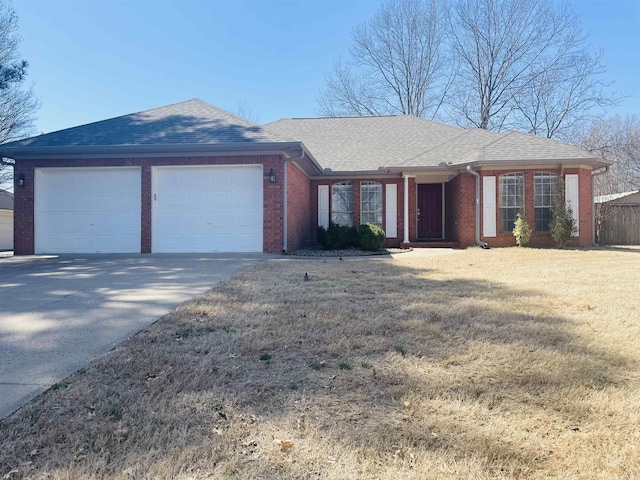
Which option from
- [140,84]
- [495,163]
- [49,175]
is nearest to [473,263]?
[495,163]

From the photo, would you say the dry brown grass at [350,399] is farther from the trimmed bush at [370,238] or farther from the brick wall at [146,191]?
the trimmed bush at [370,238]

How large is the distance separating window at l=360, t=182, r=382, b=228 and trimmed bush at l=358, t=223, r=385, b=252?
2.29 metres

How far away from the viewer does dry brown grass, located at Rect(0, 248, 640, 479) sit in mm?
1682

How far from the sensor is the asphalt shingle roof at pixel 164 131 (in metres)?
9.98

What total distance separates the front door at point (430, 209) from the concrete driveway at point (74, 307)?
8.74 meters

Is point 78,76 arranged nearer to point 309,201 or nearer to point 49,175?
point 49,175

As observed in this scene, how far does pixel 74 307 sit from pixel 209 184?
6.44 m

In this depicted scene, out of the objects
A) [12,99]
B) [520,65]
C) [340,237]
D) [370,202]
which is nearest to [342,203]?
[370,202]

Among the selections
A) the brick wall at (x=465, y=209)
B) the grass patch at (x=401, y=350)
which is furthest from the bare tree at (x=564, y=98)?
the grass patch at (x=401, y=350)

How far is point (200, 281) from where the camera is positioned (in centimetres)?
591

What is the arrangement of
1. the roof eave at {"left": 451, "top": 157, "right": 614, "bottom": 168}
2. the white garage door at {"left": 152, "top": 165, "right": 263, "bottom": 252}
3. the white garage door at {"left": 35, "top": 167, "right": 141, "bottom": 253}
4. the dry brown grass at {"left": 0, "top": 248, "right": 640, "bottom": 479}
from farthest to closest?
the roof eave at {"left": 451, "top": 157, "right": 614, "bottom": 168} < the white garage door at {"left": 35, "top": 167, "right": 141, "bottom": 253} < the white garage door at {"left": 152, "top": 165, "right": 263, "bottom": 252} < the dry brown grass at {"left": 0, "top": 248, "right": 640, "bottom": 479}

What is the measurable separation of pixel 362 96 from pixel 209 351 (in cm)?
2632

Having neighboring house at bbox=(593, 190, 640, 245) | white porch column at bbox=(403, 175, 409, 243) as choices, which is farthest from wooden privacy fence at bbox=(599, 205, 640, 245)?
white porch column at bbox=(403, 175, 409, 243)

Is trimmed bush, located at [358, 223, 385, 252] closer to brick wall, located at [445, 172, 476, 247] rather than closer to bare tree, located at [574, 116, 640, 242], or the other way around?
brick wall, located at [445, 172, 476, 247]
